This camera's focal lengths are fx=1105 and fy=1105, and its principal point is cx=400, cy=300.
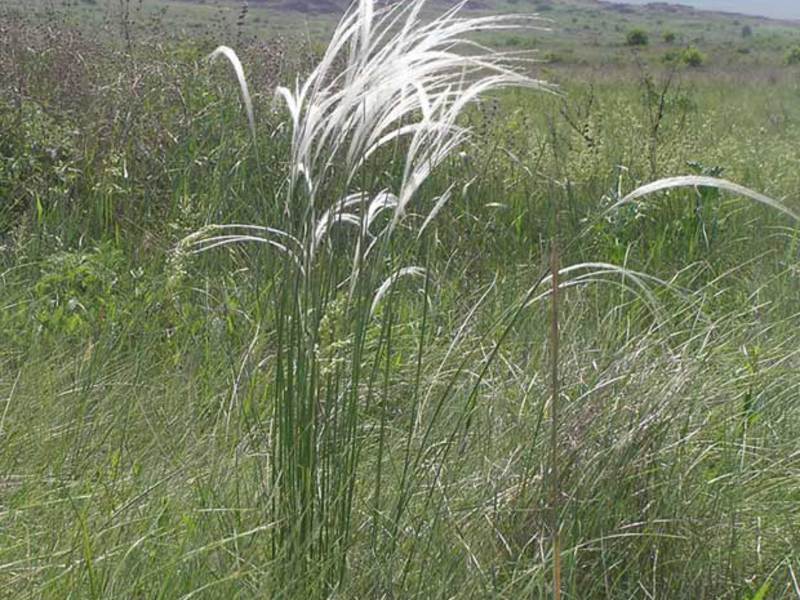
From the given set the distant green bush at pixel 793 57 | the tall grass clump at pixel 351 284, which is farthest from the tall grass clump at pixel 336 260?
the distant green bush at pixel 793 57

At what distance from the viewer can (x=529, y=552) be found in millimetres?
1871

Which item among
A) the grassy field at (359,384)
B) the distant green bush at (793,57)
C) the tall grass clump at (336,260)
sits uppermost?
the tall grass clump at (336,260)

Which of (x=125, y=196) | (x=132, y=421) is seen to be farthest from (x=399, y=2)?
(x=125, y=196)

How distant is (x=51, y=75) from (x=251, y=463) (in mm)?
3170

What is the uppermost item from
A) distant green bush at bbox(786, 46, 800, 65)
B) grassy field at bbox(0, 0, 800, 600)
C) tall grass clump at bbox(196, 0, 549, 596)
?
tall grass clump at bbox(196, 0, 549, 596)

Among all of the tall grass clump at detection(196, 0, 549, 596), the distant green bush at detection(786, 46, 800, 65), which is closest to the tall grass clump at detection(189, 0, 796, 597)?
the tall grass clump at detection(196, 0, 549, 596)

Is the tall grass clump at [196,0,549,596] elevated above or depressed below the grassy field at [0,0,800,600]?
above

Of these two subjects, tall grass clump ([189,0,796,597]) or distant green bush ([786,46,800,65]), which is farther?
distant green bush ([786,46,800,65])

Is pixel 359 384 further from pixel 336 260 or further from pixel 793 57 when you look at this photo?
pixel 793 57

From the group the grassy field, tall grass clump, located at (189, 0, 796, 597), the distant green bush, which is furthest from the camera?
the distant green bush

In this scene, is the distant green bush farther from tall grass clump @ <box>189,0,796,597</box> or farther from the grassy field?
tall grass clump @ <box>189,0,796,597</box>

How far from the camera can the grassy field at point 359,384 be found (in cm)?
163

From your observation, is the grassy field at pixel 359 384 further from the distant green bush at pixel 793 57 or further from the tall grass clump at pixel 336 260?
the distant green bush at pixel 793 57

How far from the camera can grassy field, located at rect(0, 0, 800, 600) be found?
1.63m
